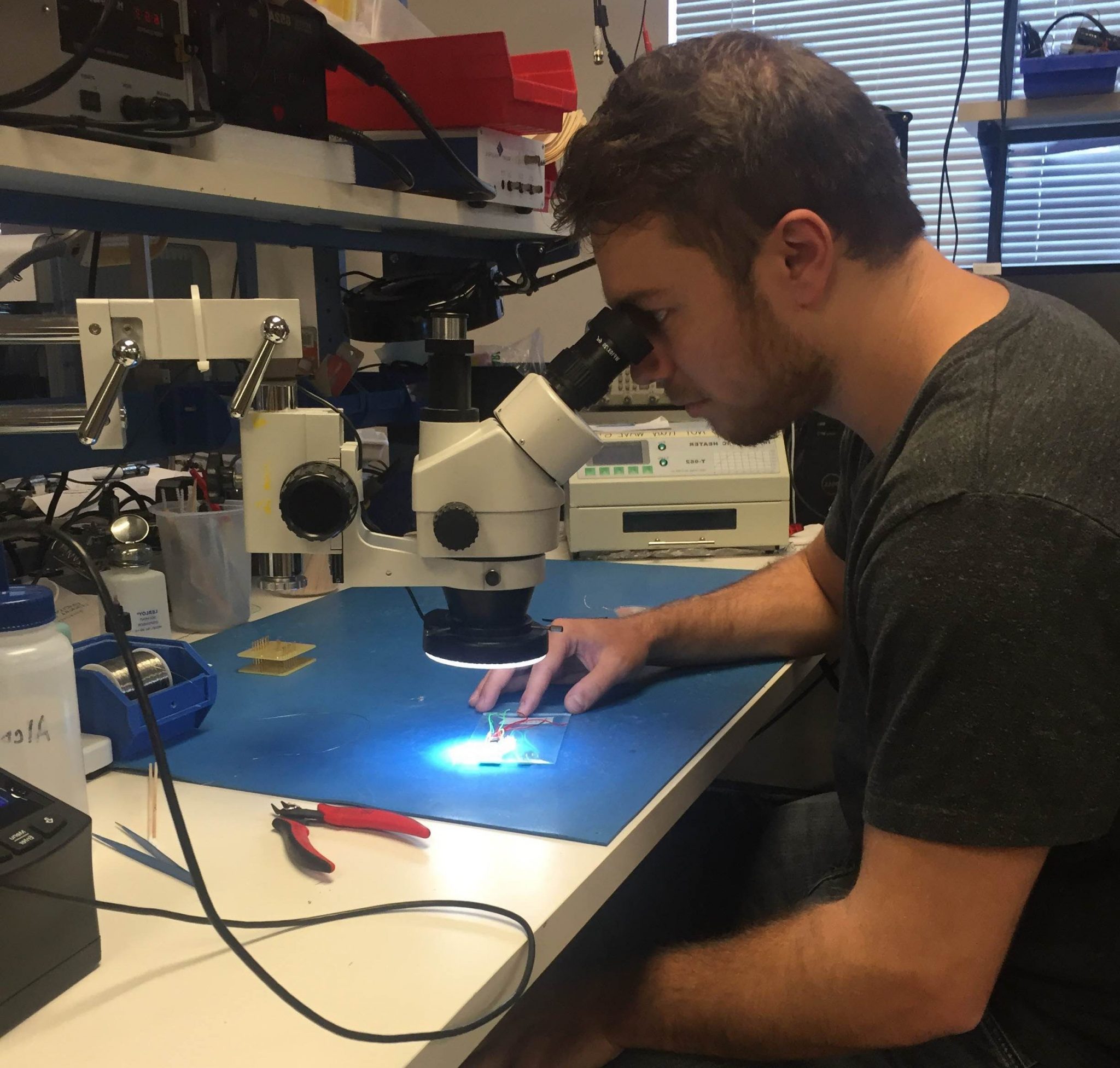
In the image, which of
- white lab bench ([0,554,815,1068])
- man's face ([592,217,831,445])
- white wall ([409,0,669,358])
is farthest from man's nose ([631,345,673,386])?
white wall ([409,0,669,358])

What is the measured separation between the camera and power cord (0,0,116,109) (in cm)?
82

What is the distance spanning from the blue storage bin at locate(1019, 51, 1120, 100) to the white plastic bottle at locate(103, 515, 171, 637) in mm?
1857

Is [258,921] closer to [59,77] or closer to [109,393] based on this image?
[109,393]

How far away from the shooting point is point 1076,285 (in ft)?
6.28

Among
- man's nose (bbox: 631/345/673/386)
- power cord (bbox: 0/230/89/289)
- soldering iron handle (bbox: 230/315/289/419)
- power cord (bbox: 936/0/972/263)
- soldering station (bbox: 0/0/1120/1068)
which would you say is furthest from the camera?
power cord (bbox: 936/0/972/263)

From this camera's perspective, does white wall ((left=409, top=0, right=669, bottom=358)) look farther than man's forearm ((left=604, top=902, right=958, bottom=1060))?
Yes

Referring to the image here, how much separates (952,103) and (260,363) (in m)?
2.46

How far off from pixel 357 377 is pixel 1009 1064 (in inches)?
54.5

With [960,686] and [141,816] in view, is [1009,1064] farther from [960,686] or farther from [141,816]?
[141,816]

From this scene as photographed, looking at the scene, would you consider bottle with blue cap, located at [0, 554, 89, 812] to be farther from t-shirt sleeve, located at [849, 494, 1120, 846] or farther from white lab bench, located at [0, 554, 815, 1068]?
t-shirt sleeve, located at [849, 494, 1120, 846]

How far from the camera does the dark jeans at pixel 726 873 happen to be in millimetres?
1162

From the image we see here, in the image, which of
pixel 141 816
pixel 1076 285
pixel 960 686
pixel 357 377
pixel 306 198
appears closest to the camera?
pixel 960 686

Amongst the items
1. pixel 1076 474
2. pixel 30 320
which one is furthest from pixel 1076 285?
pixel 30 320

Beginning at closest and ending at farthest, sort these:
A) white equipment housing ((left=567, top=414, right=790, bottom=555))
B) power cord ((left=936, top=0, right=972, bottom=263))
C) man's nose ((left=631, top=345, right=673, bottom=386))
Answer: man's nose ((left=631, top=345, right=673, bottom=386))
white equipment housing ((left=567, top=414, right=790, bottom=555))
power cord ((left=936, top=0, right=972, bottom=263))
